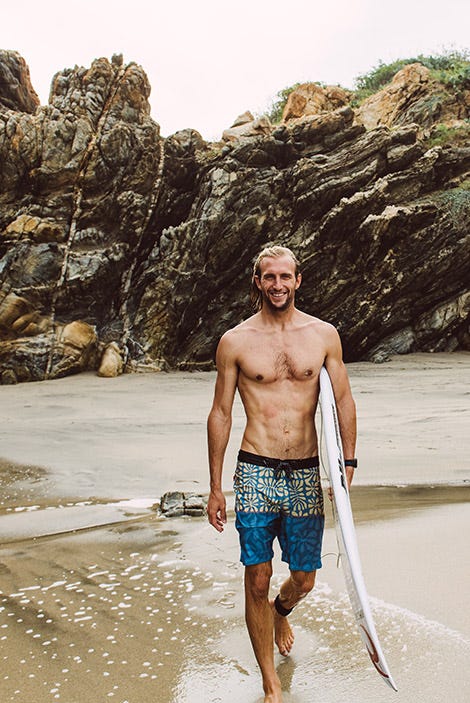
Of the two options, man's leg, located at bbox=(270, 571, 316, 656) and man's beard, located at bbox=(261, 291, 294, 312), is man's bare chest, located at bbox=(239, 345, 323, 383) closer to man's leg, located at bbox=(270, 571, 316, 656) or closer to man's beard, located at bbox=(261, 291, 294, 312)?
man's beard, located at bbox=(261, 291, 294, 312)

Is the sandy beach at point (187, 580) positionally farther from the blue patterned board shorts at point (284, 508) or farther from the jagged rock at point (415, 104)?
the jagged rock at point (415, 104)

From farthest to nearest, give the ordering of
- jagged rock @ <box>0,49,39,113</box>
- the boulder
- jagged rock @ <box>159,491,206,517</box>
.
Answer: jagged rock @ <box>0,49,39,113</box>, the boulder, jagged rock @ <box>159,491,206,517</box>

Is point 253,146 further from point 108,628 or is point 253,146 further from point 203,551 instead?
point 108,628

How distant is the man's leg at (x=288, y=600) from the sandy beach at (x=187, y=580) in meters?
0.07

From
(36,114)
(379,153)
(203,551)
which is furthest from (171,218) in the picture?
(203,551)

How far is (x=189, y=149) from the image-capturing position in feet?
40.8

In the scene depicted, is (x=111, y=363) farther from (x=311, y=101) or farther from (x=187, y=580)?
(x=187, y=580)

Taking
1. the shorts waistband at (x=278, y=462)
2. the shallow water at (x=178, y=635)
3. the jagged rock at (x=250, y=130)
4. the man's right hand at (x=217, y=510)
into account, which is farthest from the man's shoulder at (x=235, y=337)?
the jagged rock at (x=250, y=130)

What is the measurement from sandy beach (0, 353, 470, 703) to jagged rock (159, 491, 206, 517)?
0.09m

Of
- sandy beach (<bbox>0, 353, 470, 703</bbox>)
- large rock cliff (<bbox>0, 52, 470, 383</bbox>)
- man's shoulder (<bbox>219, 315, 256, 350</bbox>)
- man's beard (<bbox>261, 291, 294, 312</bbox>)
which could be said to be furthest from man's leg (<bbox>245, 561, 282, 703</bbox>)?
large rock cliff (<bbox>0, 52, 470, 383</bbox>)

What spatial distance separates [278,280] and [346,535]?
108 centimetres

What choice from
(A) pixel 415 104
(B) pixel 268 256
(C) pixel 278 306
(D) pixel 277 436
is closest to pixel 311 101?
(A) pixel 415 104

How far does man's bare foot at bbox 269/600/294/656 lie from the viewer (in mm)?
2623

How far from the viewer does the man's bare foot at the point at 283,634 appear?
2.62 m
